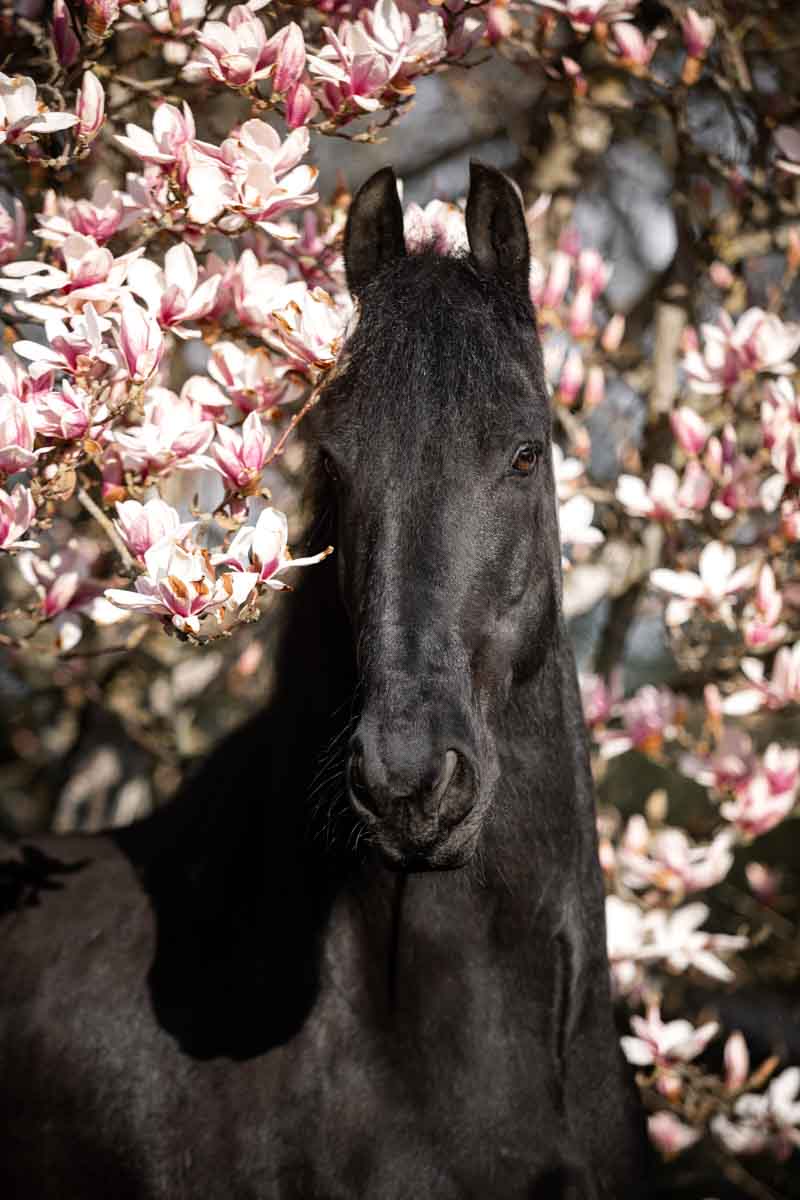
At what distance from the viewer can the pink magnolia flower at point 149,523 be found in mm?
2271

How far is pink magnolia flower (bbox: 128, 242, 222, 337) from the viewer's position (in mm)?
2451

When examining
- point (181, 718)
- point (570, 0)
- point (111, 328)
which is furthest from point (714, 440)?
point (181, 718)

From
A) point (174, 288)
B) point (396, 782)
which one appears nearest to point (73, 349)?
point (174, 288)

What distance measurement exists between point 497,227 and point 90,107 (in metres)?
0.89

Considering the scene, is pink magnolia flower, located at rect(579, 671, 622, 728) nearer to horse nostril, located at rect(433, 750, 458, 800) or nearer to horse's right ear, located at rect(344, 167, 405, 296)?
horse's right ear, located at rect(344, 167, 405, 296)

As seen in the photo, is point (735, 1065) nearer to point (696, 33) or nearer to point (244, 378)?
point (244, 378)

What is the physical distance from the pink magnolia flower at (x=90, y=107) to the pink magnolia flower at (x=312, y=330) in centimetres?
58

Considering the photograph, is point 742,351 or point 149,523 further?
point 742,351

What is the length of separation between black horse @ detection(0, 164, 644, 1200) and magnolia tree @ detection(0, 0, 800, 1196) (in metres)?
0.19

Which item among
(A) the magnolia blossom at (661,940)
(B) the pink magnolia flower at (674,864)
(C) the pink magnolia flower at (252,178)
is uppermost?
(C) the pink magnolia flower at (252,178)

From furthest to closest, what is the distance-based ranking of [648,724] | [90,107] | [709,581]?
[648,724] → [709,581] → [90,107]

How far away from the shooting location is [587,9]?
3420 mm

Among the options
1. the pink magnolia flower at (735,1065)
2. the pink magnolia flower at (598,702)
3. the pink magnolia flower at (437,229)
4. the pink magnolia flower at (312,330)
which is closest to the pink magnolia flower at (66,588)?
the pink magnolia flower at (312,330)

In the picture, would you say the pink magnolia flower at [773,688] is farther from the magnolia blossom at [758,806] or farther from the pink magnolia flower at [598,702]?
the pink magnolia flower at [598,702]
